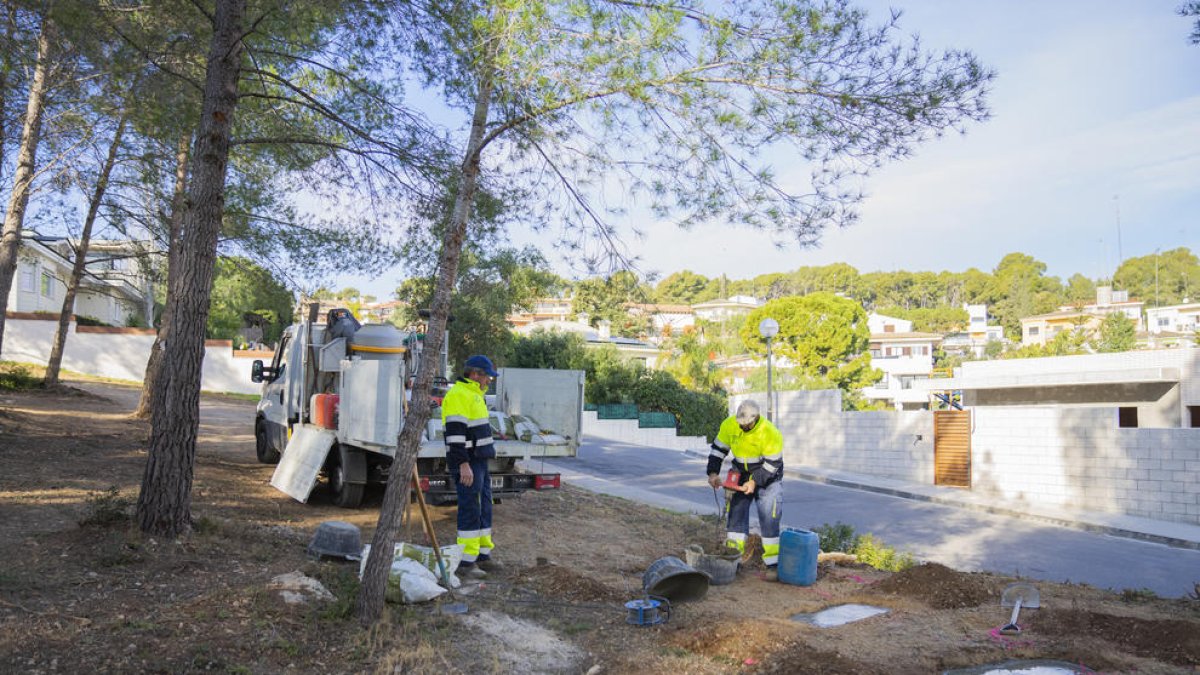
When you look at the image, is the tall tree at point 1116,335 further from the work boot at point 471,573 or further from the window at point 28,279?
the window at point 28,279

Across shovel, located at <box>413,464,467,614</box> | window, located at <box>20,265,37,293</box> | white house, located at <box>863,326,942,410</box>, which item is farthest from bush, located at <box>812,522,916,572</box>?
white house, located at <box>863,326,942,410</box>

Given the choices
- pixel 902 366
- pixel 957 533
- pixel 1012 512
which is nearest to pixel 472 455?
pixel 957 533

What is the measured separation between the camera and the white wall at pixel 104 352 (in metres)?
28.4

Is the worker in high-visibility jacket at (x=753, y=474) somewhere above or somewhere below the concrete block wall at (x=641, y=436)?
above

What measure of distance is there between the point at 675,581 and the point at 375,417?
397 centimetres

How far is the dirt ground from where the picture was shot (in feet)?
14.2

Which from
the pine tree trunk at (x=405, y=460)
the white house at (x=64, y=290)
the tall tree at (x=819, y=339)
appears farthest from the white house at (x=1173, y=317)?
the pine tree trunk at (x=405, y=460)

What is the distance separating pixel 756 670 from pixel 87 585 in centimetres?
413

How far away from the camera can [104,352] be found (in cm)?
2905

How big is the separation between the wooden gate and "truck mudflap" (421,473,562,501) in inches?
464

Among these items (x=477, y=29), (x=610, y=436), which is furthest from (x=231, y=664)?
(x=610, y=436)

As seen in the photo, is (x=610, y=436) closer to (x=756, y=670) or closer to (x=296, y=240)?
(x=296, y=240)

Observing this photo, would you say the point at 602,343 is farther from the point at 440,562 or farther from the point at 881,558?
the point at 440,562

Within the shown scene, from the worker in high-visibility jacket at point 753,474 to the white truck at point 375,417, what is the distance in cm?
210
